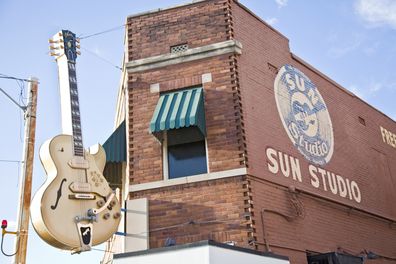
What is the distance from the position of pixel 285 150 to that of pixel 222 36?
3.23 m

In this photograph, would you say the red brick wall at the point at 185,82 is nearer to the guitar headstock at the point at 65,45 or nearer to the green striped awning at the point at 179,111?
the green striped awning at the point at 179,111

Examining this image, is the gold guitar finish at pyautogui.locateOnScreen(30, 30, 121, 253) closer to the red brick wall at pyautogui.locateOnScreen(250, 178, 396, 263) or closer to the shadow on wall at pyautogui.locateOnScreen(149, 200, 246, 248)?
the shadow on wall at pyautogui.locateOnScreen(149, 200, 246, 248)

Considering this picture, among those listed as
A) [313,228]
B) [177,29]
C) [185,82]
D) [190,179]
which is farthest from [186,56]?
[313,228]

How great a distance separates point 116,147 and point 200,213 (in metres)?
2.83

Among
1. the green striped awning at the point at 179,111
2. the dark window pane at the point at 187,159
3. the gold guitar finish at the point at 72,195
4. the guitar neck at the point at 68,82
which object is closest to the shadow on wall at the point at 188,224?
the dark window pane at the point at 187,159

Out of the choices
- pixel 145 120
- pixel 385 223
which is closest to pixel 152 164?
pixel 145 120

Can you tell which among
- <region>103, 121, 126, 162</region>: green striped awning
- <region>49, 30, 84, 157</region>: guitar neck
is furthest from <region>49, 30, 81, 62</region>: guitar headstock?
<region>103, 121, 126, 162</region>: green striped awning

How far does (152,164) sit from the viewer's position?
11.9m

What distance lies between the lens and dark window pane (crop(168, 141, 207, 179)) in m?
11.8

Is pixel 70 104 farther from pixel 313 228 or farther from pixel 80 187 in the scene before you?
pixel 313 228

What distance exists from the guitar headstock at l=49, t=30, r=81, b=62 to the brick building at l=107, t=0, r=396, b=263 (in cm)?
147

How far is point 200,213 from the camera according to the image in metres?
11.2

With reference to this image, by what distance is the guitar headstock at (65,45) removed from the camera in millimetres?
11798

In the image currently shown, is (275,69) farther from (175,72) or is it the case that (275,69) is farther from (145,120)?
(145,120)
